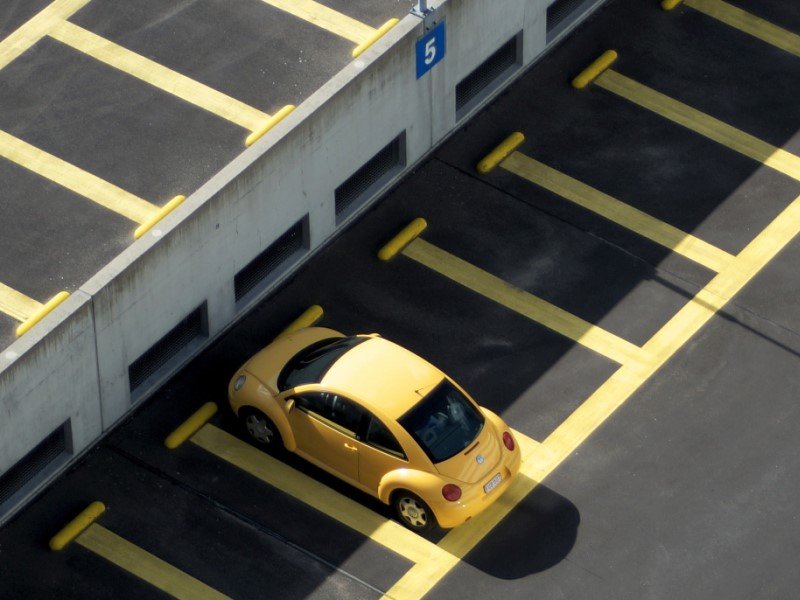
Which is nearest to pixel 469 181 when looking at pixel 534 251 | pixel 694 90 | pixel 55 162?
pixel 534 251

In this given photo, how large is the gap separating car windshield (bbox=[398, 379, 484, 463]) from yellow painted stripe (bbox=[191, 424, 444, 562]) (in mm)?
1214

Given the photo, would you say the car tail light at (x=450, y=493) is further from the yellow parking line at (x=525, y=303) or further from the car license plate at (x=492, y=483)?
the yellow parking line at (x=525, y=303)

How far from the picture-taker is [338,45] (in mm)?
34750

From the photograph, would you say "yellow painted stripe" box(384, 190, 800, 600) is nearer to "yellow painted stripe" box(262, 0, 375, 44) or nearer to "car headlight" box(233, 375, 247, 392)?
"car headlight" box(233, 375, 247, 392)

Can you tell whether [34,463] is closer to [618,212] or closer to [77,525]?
[77,525]

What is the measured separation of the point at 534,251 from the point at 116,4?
276 inches

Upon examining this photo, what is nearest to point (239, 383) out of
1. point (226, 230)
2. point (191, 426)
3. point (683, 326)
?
point (191, 426)

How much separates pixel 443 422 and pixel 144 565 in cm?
418

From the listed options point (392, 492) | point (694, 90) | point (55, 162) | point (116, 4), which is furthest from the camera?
point (694, 90)

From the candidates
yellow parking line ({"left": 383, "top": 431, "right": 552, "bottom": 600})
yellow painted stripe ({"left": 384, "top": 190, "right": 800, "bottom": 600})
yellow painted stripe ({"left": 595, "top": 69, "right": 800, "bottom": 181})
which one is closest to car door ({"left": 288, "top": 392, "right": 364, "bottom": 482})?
yellow parking line ({"left": 383, "top": 431, "right": 552, "bottom": 600})

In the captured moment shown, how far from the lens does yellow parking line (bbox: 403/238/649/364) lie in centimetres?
3362

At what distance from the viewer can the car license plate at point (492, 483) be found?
30.9m

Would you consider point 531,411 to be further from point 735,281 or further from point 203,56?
point 203,56

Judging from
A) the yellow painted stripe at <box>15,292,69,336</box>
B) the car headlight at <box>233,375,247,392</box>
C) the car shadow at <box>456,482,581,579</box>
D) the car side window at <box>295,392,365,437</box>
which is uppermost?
the yellow painted stripe at <box>15,292,69,336</box>
